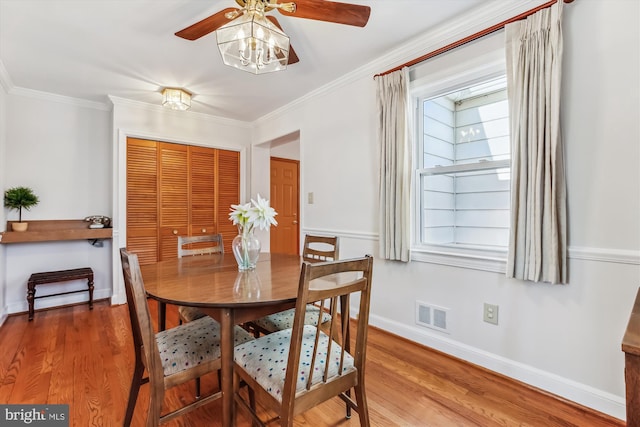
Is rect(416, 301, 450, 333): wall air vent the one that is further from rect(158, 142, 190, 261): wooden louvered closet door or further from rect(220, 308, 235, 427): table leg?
rect(158, 142, 190, 261): wooden louvered closet door

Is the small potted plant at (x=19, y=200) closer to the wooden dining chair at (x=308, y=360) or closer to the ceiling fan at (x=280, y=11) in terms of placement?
Answer: the ceiling fan at (x=280, y=11)

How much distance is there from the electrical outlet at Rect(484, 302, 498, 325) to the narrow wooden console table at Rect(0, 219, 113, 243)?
3.86m

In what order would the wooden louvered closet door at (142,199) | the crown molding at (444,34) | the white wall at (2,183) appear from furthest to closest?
the wooden louvered closet door at (142,199)
the white wall at (2,183)
the crown molding at (444,34)

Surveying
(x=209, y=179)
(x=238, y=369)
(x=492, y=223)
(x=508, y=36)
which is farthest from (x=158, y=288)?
(x=209, y=179)

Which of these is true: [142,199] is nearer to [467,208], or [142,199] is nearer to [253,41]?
[253,41]

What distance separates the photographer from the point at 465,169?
7.48 ft

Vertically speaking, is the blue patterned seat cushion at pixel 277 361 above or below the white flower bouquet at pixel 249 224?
below

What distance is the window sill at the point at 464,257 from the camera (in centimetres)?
203

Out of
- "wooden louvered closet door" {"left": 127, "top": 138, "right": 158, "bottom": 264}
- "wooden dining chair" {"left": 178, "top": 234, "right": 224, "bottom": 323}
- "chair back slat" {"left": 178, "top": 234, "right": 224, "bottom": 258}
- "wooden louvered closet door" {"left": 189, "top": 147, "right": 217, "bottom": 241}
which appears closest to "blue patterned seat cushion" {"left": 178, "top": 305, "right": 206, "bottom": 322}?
"wooden dining chair" {"left": 178, "top": 234, "right": 224, "bottom": 323}

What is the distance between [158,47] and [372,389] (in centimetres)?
298

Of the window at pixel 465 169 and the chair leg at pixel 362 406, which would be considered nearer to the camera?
the chair leg at pixel 362 406

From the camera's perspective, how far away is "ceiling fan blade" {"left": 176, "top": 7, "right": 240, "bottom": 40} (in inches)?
65.8

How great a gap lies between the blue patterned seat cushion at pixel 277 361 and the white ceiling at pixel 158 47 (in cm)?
204

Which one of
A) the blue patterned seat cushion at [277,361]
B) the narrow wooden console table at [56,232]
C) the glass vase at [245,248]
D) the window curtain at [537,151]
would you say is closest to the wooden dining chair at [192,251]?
the glass vase at [245,248]
